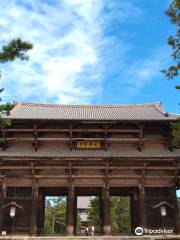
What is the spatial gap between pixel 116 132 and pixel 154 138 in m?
2.97

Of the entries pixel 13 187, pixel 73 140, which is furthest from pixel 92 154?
pixel 13 187

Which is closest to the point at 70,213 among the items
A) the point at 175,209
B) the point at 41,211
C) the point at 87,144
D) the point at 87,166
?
the point at 41,211

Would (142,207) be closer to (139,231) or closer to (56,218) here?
(139,231)

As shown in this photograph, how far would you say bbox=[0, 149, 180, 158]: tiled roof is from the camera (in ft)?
74.1

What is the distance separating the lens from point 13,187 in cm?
2345

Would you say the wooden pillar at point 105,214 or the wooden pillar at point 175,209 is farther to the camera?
the wooden pillar at point 175,209

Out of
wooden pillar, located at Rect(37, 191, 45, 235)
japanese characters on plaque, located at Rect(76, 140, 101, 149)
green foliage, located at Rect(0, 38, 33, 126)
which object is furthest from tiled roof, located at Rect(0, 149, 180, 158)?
green foliage, located at Rect(0, 38, 33, 126)

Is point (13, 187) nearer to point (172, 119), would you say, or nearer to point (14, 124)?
point (14, 124)

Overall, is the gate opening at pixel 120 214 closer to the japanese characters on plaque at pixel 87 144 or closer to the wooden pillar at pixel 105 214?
the japanese characters on plaque at pixel 87 144

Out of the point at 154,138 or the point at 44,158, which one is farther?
the point at 154,138

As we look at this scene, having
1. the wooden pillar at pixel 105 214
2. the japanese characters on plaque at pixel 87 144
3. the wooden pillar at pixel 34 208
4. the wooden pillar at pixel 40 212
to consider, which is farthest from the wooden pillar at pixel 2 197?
the wooden pillar at pixel 105 214

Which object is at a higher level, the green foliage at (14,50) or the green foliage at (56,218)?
the green foliage at (14,50)

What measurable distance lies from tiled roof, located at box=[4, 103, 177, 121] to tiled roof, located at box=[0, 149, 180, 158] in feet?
12.9

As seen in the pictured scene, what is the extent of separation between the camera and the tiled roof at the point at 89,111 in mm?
27812
